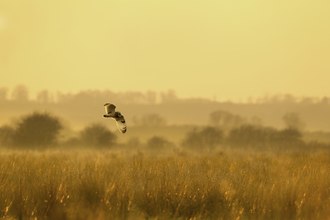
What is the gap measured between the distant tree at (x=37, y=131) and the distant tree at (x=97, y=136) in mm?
4717

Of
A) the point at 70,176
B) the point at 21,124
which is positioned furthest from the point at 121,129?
the point at 21,124

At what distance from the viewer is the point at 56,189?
18.8 feet

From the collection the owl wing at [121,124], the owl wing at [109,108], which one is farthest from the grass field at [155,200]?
the owl wing at [109,108]

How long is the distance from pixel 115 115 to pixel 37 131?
3397cm

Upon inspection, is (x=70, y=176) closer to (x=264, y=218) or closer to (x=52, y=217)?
(x=52, y=217)

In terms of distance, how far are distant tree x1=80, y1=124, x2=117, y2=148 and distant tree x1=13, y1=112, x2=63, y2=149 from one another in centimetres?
472

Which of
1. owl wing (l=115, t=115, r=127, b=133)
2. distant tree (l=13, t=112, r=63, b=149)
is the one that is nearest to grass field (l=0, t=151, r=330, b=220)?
owl wing (l=115, t=115, r=127, b=133)

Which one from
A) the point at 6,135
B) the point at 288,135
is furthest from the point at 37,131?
the point at 288,135

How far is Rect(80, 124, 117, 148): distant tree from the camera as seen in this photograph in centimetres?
4297

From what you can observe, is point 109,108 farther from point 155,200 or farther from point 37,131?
point 37,131

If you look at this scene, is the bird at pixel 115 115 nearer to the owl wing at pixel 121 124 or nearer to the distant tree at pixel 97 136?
the owl wing at pixel 121 124

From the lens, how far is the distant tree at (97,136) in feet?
141

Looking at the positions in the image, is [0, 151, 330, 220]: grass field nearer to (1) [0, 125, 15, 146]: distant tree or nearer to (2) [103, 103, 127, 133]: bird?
(2) [103, 103, 127, 133]: bird

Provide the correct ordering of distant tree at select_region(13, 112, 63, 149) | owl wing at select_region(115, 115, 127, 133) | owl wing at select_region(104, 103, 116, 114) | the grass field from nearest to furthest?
1. the grass field
2. owl wing at select_region(104, 103, 116, 114)
3. owl wing at select_region(115, 115, 127, 133)
4. distant tree at select_region(13, 112, 63, 149)
